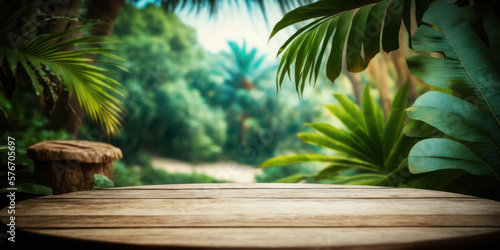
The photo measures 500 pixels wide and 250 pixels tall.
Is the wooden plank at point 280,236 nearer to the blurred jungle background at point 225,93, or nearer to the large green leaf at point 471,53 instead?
the blurred jungle background at point 225,93

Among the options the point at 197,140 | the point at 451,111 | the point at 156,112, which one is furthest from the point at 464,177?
the point at 197,140

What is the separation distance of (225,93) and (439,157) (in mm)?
16840

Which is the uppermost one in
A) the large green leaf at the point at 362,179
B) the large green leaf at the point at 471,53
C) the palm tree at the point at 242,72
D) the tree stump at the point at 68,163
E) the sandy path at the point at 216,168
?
the palm tree at the point at 242,72

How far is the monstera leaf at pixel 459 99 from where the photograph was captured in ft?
3.79

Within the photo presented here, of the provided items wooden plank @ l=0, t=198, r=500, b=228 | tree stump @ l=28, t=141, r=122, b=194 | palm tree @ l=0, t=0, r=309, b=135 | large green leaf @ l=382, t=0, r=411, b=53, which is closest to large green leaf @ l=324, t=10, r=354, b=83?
large green leaf @ l=382, t=0, r=411, b=53

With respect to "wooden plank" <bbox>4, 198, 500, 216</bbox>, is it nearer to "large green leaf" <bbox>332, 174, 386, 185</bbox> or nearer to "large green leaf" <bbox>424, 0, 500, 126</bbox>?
"large green leaf" <bbox>424, 0, 500, 126</bbox>

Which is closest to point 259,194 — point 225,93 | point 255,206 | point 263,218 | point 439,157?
point 255,206

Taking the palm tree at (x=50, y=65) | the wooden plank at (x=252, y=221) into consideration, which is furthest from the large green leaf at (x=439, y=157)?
the palm tree at (x=50, y=65)

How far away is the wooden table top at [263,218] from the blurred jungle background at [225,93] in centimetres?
43

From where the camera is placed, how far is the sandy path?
575 inches

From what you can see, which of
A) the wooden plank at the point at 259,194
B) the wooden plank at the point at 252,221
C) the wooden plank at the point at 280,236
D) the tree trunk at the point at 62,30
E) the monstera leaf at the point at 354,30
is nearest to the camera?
the wooden plank at the point at 280,236

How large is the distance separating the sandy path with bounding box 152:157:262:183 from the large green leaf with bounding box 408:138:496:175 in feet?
43.1

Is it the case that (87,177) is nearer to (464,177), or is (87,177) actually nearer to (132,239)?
(132,239)

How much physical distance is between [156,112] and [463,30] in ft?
Result: 43.6
